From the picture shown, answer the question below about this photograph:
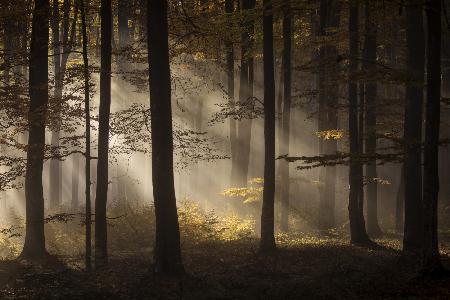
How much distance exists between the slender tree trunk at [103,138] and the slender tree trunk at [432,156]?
8.92 meters

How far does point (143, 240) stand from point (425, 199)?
37.4 ft

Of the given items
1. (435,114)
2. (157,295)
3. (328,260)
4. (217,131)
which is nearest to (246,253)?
(328,260)

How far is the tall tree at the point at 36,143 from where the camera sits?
15.5m

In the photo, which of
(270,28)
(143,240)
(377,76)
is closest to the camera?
(377,76)

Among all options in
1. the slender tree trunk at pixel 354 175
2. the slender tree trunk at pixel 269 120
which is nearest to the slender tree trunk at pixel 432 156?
the slender tree trunk at pixel 269 120

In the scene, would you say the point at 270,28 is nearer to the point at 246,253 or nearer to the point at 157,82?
the point at 157,82

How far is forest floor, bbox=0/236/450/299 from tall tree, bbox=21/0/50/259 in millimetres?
1011

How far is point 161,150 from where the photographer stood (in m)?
12.8

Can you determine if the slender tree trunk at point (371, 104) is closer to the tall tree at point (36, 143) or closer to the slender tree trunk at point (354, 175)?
the slender tree trunk at point (354, 175)

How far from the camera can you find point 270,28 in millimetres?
16500

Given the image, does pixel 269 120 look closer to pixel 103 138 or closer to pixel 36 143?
pixel 103 138

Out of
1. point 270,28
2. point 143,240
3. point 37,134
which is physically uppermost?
point 270,28

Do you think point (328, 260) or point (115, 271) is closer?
point (115, 271)

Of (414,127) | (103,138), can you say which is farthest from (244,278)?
(414,127)
